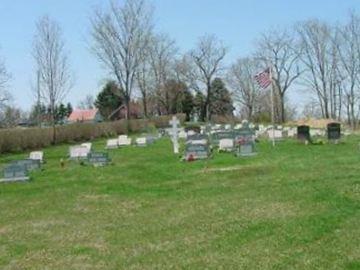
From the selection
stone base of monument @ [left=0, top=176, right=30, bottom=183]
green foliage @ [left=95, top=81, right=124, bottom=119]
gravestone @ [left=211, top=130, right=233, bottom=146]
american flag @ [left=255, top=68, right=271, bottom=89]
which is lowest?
stone base of monument @ [left=0, top=176, right=30, bottom=183]

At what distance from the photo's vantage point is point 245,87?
289 feet

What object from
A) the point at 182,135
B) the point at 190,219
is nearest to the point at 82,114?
the point at 182,135

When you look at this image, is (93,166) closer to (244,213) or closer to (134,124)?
(244,213)

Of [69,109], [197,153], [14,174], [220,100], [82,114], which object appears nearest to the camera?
[14,174]

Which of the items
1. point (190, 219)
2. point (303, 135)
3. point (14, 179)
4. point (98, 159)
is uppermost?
point (303, 135)

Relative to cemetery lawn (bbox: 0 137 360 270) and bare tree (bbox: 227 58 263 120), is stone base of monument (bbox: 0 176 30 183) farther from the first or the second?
bare tree (bbox: 227 58 263 120)

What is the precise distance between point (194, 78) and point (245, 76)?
28.2ft

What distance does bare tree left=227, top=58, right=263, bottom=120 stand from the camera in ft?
285

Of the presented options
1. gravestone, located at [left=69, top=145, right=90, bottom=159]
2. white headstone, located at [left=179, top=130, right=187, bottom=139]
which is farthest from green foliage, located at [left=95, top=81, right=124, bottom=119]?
gravestone, located at [left=69, top=145, right=90, bottom=159]

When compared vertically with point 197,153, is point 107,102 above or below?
above

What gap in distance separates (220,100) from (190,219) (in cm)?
7834

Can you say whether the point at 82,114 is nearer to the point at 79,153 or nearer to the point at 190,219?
the point at 79,153

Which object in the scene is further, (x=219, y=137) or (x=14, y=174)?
(x=219, y=137)

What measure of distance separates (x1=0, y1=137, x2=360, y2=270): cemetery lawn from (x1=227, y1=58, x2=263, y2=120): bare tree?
67.7 m
